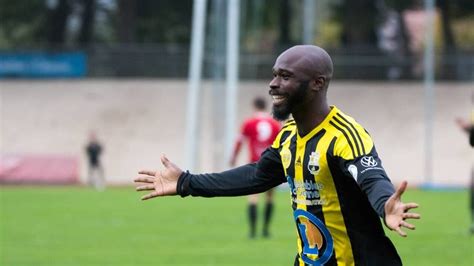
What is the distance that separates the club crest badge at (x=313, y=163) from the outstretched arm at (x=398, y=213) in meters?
0.85

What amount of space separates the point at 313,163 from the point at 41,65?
39.8m

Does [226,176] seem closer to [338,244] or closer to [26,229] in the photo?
[338,244]

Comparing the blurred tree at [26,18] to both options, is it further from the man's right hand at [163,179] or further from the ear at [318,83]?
the ear at [318,83]

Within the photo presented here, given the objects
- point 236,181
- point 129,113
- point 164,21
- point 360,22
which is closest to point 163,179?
point 236,181

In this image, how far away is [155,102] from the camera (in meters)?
45.5

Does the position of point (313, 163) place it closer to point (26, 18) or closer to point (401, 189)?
point (401, 189)

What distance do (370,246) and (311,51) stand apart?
3.57 ft

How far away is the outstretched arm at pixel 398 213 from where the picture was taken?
5309mm

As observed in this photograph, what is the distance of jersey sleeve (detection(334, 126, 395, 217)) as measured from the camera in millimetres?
5645

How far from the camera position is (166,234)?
19.9 m

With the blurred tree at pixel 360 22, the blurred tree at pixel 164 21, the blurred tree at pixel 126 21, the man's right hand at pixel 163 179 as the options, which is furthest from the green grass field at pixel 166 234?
the blurred tree at pixel 164 21

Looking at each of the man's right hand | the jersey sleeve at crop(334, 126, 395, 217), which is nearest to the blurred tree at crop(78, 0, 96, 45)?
the man's right hand

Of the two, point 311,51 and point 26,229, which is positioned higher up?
point 311,51

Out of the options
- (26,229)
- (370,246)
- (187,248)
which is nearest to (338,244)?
(370,246)
